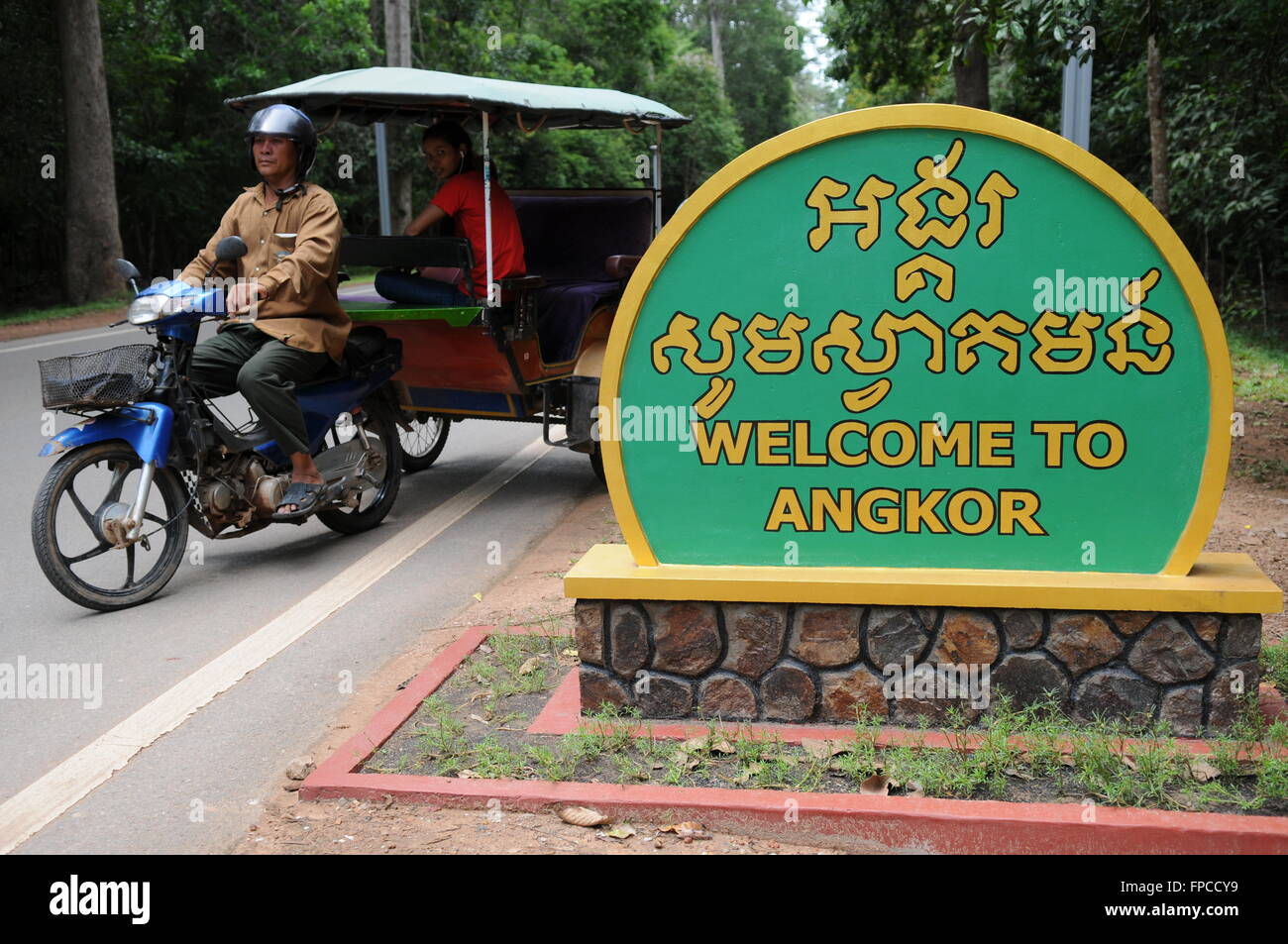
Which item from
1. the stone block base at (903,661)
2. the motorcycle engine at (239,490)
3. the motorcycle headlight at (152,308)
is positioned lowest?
the stone block base at (903,661)

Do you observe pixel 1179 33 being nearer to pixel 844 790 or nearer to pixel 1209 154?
pixel 1209 154

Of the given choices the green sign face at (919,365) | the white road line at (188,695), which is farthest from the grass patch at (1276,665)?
the white road line at (188,695)

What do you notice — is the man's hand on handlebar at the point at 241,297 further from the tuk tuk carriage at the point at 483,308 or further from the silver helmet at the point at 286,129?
the tuk tuk carriage at the point at 483,308

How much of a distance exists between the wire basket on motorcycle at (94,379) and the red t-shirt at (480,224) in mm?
2349

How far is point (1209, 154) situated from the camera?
1614 centimetres

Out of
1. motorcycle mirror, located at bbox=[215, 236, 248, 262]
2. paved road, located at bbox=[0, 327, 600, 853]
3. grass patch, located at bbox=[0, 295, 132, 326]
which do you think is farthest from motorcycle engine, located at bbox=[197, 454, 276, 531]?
grass patch, located at bbox=[0, 295, 132, 326]

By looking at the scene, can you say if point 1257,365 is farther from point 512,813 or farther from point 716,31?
point 716,31

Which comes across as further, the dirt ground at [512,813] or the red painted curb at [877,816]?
the dirt ground at [512,813]

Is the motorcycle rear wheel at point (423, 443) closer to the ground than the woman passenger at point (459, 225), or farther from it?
closer to the ground

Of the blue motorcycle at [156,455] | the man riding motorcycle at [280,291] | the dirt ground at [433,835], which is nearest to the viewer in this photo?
the dirt ground at [433,835]

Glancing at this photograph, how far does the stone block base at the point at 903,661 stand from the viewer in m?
3.92

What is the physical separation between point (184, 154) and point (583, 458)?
67.9ft

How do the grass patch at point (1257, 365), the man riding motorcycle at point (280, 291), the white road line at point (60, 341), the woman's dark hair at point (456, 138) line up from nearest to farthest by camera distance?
the man riding motorcycle at point (280, 291), the woman's dark hair at point (456, 138), the grass patch at point (1257, 365), the white road line at point (60, 341)

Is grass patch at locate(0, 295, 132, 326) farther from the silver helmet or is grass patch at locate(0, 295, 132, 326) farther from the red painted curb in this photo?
the red painted curb
